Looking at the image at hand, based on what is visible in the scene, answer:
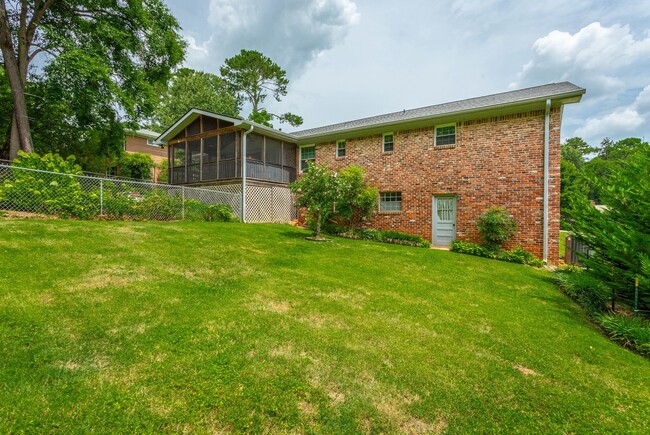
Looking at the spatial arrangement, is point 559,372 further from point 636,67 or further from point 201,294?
point 636,67

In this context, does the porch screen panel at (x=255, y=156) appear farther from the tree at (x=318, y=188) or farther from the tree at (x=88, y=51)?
the tree at (x=88, y=51)

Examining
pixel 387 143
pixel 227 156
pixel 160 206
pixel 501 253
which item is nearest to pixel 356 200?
pixel 387 143

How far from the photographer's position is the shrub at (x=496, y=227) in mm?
9375

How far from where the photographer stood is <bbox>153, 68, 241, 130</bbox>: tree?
2880 cm

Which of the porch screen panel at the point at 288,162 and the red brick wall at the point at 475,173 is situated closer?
the red brick wall at the point at 475,173

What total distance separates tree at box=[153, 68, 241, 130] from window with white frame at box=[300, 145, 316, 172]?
17.5 metres

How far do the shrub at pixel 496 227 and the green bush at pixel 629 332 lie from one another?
5044mm

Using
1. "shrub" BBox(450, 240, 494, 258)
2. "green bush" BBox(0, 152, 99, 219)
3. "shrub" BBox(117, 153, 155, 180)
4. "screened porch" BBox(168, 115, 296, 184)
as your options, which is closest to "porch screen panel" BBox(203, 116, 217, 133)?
"screened porch" BBox(168, 115, 296, 184)

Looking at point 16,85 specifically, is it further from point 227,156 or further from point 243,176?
point 243,176

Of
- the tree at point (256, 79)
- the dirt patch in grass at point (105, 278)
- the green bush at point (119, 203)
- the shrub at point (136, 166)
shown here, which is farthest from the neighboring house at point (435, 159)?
the tree at point (256, 79)

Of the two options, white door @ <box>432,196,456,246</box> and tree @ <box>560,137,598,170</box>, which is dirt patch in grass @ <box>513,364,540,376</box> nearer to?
white door @ <box>432,196,456,246</box>

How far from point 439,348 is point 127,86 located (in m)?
16.6

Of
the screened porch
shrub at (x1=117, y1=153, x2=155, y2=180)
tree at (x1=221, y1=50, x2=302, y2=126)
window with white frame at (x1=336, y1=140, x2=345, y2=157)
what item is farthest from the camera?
tree at (x1=221, y1=50, x2=302, y2=126)

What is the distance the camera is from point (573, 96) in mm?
8523
